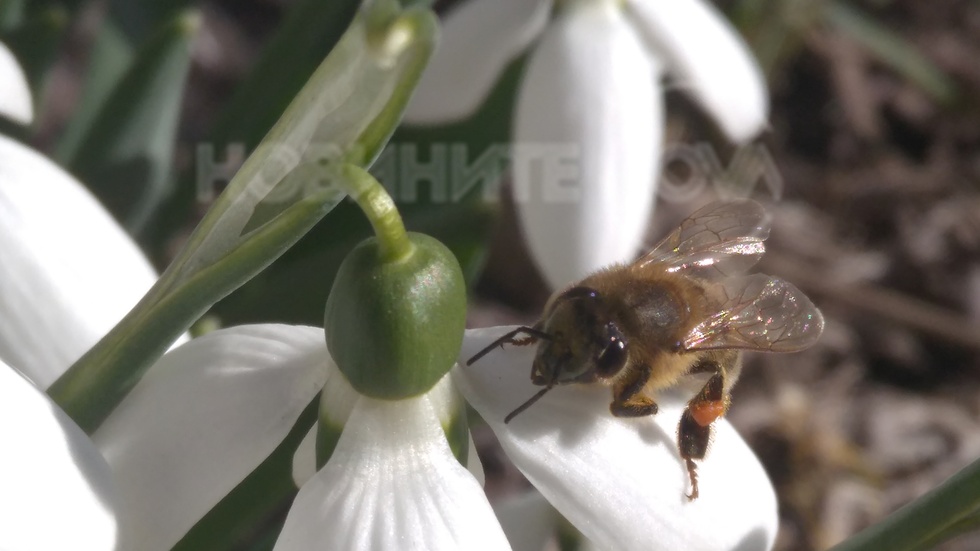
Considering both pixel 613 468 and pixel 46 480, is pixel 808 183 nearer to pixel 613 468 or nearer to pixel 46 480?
pixel 613 468

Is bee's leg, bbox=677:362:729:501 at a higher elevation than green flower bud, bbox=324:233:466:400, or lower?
lower

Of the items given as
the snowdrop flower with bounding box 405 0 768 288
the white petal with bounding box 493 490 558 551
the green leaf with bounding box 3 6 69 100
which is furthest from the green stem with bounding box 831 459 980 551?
the green leaf with bounding box 3 6 69 100

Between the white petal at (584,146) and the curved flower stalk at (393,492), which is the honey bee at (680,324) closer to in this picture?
the curved flower stalk at (393,492)

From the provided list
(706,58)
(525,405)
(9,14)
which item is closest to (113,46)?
(9,14)

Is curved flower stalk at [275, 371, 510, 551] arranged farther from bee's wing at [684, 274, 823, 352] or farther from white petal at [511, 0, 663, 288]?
white petal at [511, 0, 663, 288]

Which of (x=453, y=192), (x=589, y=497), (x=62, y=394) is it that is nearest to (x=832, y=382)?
(x=453, y=192)

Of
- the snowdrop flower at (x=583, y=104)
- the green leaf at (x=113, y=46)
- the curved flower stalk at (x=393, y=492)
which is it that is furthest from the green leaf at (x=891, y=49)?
the curved flower stalk at (x=393, y=492)

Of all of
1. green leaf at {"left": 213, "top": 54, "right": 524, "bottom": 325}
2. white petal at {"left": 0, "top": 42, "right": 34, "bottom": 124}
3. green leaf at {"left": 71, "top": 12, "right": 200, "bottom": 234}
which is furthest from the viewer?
green leaf at {"left": 71, "top": 12, "right": 200, "bottom": 234}
